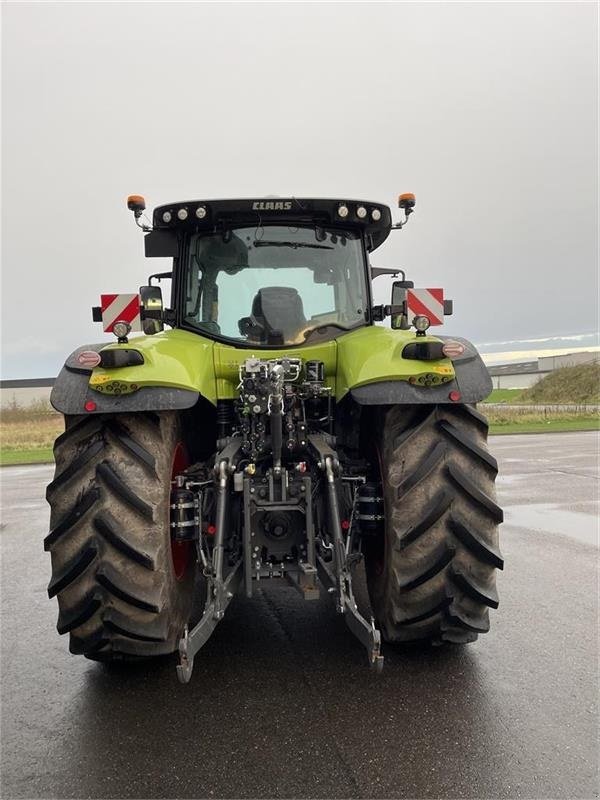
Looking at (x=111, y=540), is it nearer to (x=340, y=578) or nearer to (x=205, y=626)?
(x=205, y=626)

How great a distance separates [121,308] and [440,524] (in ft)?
6.95

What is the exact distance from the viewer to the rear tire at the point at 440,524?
2.76m

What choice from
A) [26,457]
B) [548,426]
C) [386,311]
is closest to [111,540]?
[386,311]

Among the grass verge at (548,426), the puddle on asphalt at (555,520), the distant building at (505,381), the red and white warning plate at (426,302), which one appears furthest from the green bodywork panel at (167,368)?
the distant building at (505,381)

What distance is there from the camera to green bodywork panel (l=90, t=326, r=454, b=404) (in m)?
2.75

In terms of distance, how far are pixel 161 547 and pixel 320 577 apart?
0.81 metres

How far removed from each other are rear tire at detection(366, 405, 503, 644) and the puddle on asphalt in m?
3.49

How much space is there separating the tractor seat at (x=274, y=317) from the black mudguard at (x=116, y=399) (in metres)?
1.06

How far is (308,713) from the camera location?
2682mm

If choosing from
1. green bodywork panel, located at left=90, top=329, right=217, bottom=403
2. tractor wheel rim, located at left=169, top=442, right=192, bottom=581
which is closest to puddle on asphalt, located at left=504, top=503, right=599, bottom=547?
tractor wheel rim, located at left=169, top=442, right=192, bottom=581

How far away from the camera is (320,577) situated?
2.93 m

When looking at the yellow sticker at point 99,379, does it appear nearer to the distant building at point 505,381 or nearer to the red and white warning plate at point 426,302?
the red and white warning plate at point 426,302

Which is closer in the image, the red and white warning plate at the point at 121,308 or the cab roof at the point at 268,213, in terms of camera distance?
the red and white warning plate at the point at 121,308

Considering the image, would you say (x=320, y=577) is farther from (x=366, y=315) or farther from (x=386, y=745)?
(x=366, y=315)
